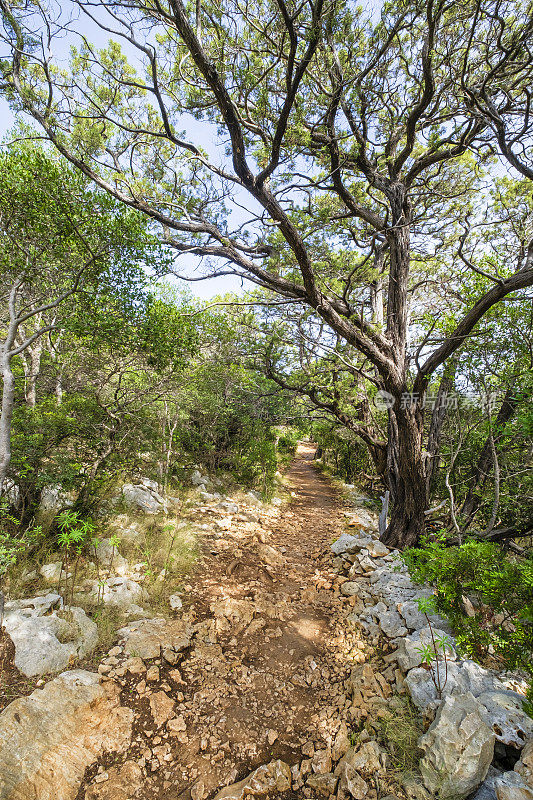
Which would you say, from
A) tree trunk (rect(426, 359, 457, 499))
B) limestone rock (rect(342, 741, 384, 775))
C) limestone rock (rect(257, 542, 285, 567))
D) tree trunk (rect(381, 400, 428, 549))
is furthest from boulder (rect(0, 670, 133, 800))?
tree trunk (rect(426, 359, 457, 499))

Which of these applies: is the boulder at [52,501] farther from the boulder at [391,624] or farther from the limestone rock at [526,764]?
the limestone rock at [526,764]

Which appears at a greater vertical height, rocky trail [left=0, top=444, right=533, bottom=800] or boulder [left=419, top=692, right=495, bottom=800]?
boulder [left=419, top=692, right=495, bottom=800]

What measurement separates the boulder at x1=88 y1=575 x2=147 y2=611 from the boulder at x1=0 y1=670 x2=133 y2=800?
94 cm

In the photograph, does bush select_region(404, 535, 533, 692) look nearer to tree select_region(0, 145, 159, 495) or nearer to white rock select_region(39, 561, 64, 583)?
white rock select_region(39, 561, 64, 583)

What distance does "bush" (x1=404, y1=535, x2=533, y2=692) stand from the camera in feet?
7.20

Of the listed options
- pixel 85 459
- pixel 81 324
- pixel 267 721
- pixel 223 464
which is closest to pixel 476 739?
pixel 267 721

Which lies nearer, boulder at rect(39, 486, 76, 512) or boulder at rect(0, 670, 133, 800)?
boulder at rect(0, 670, 133, 800)

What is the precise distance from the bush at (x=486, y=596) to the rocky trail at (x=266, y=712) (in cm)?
40

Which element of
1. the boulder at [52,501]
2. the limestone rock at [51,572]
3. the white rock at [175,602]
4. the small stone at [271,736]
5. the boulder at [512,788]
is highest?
the boulder at [52,501]

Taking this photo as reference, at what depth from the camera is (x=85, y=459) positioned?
16.2 feet

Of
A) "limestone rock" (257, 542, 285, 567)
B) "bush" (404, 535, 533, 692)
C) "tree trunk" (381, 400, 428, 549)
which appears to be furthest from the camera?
"limestone rock" (257, 542, 285, 567)

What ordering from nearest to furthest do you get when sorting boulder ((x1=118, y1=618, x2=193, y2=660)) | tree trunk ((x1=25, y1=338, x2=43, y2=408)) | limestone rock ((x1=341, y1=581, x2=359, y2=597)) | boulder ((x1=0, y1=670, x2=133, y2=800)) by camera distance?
1. boulder ((x1=0, y1=670, x2=133, y2=800))
2. boulder ((x1=118, y1=618, x2=193, y2=660))
3. limestone rock ((x1=341, y1=581, x2=359, y2=597))
4. tree trunk ((x1=25, y1=338, x2=43, y2=408))

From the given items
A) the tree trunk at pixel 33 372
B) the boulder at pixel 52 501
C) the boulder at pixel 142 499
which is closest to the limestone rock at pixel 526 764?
the boulder at pixel 52 501

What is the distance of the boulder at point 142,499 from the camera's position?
6440 mm
